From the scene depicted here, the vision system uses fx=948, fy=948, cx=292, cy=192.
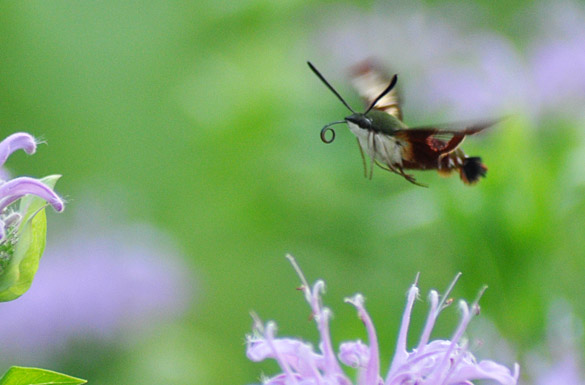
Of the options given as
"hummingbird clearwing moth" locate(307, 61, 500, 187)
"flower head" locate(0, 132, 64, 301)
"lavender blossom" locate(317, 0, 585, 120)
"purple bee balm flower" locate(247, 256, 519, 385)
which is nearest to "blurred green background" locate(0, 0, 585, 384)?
"lavender blossom" locate(317, 0, 585, 120)

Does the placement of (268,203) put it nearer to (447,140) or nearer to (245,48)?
(245,48)

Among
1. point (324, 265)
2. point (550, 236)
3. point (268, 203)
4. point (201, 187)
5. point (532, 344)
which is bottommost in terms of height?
point (532, 344)

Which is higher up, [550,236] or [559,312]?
[550,236]

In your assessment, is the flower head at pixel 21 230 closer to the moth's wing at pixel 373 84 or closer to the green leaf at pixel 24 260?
the green leaf at pixel 24 260

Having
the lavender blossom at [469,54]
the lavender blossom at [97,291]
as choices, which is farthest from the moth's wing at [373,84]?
the lavender blossom at [97,291]

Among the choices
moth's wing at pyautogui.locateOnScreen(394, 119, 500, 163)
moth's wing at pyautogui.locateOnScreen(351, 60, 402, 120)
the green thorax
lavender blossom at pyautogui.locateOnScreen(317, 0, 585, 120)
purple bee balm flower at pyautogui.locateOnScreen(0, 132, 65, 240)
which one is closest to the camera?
purple bee balm flower at pyautogui.locateOnScreen(0, 132, 65, 240)

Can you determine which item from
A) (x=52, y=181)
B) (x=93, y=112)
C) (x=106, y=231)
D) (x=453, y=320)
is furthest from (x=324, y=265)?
(x=52, y=181)

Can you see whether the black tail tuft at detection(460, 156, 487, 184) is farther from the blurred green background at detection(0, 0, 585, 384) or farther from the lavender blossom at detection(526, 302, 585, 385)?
the lavender blossom at detection(526, 302, 585, 385)
